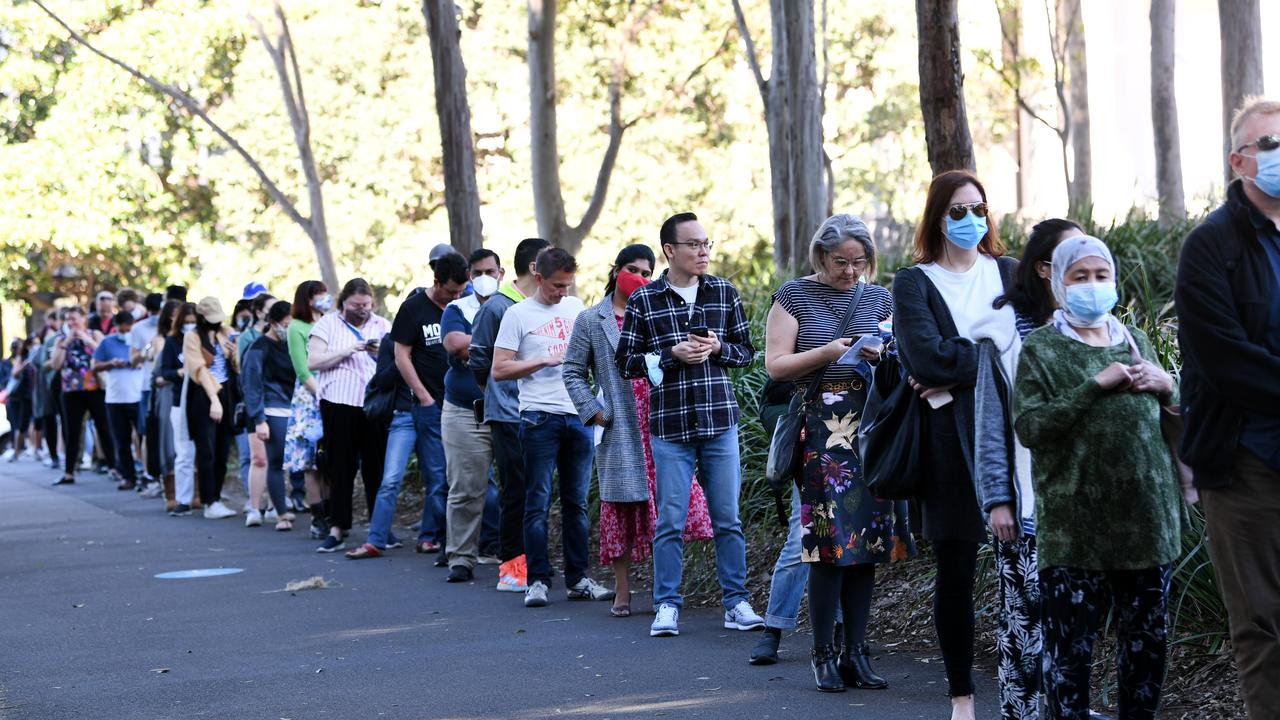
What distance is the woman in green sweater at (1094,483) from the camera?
5055mm

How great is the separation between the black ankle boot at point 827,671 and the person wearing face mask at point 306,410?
286 inches

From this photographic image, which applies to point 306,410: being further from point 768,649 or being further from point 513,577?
point 768,649

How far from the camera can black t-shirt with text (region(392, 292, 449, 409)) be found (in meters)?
12.0

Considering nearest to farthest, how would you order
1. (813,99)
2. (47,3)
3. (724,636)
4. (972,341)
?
(972,341)
(724,636)
(813,99)
(47,3)

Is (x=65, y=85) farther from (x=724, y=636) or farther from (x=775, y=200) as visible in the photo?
(x=724, y=636)

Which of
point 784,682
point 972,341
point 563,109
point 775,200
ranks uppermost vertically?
point 563,109

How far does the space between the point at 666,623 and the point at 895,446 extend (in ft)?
9.54

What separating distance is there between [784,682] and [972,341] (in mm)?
2148

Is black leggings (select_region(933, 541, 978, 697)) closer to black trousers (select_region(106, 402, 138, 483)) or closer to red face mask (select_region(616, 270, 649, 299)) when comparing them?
red face mask (select_region(616, 270, 649, 299))

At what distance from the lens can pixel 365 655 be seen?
8.39 meters

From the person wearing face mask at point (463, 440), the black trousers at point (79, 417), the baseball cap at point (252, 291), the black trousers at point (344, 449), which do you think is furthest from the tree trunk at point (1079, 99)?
the person wearing face mask at point (463, 440)

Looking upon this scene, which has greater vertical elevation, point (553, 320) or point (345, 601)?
point (553, 320)

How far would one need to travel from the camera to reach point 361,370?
13039 millimetres

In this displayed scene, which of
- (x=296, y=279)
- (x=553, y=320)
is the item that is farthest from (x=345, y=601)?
(x=296, y=279)
